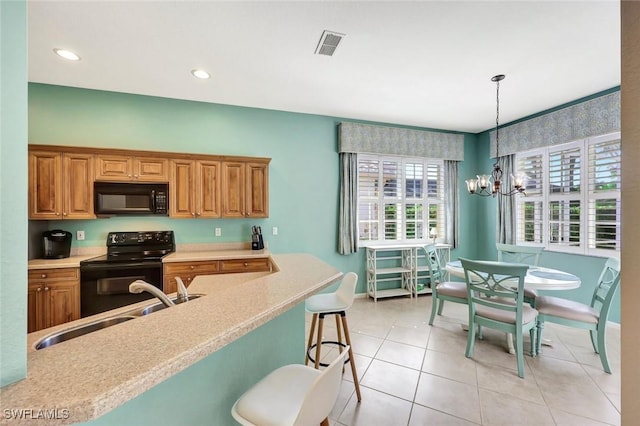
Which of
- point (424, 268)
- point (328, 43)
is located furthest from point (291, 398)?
point (424, 268)

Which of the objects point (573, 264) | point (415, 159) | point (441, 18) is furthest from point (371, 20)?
point (573, 264)

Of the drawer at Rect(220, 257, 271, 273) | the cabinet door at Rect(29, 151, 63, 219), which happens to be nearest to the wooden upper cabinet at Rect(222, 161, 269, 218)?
the drawer at Rect(220, 257, 271, 273)

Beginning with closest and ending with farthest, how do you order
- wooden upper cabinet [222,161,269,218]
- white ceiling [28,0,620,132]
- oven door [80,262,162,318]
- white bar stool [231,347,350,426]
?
white bar stool [231,347,350,426], white ceiling [28,0,620,132], oven door [80,262,162,318], wooden upper cabinet [222,161,269,218]

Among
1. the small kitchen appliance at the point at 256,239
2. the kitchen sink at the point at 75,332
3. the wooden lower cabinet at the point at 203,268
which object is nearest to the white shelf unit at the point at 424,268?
the small kitchen appliance at the point at 256,239

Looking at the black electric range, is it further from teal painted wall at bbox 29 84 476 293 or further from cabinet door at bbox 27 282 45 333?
teal painted wall at bbox 29 84 476 293

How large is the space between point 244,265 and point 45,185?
230cm

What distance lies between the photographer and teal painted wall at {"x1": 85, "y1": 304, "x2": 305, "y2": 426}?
87 centimetres

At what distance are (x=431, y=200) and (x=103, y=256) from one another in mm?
5026

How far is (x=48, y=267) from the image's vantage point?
2744 millimetres

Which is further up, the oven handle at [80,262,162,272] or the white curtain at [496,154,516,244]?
the white curtain at [496,154,516,244]

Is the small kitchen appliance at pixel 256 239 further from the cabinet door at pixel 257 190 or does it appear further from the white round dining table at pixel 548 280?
the white round dining table at pixel 548 280

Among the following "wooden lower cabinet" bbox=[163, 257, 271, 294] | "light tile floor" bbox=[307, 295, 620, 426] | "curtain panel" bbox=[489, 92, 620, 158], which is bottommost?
"light tile floor" bbox=[307, 295, 620, 426]

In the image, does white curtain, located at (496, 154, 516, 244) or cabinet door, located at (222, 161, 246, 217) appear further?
white curtain, located at (496, 154, 516, 244)

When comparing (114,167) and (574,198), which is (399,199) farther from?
(114,167)
